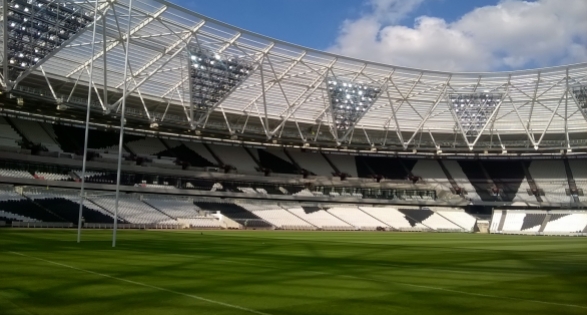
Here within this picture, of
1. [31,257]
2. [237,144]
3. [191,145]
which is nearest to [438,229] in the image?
[237,144]

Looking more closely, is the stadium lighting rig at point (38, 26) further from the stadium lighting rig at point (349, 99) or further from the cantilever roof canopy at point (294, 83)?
the stadium lighting rig at point (349, 99)

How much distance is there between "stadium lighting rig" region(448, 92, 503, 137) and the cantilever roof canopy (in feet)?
0.34

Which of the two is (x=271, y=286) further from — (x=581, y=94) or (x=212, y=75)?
(x=581, y=94)

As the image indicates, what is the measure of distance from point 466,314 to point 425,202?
200 ft

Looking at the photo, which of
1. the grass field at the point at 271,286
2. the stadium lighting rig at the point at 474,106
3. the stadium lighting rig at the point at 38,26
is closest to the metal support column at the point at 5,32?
the stadium lighting rig at the point at 38,26

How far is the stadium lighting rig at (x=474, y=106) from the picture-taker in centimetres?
5428

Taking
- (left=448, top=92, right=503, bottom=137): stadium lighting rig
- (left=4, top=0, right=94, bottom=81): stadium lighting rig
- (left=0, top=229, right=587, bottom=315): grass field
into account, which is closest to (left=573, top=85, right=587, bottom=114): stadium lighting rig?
(left=448, top=92, right=503, bottom=137): stadium lighting rig

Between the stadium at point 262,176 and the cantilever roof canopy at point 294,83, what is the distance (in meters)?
0.20

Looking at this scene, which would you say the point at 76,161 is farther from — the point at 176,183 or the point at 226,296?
the point at 226,296

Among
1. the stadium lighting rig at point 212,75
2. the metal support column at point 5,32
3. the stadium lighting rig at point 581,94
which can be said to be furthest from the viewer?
the stadium lighting rig at point 581,94

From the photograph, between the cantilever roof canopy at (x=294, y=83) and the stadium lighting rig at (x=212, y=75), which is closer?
the cantilever roof canopy at (x=294, y=83)

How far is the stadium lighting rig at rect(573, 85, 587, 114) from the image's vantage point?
49.9 metres

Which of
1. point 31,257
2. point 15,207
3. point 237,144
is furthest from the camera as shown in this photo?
point 237,144

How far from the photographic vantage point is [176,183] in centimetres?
5666
